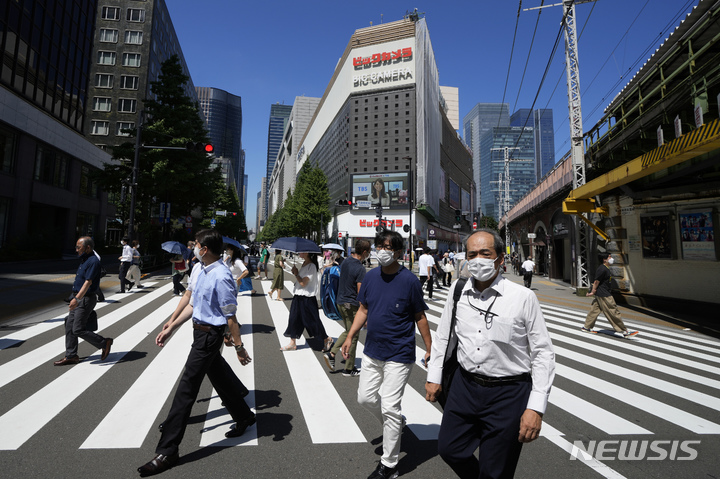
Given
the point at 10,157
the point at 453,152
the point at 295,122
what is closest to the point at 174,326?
the point at 10,157

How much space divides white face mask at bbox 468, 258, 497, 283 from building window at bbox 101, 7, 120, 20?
6019 centimetres

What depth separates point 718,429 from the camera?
3688 millimetres

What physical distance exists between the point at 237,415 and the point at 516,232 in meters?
36.5

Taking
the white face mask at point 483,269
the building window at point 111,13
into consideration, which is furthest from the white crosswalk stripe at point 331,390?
the building window at point 111,13

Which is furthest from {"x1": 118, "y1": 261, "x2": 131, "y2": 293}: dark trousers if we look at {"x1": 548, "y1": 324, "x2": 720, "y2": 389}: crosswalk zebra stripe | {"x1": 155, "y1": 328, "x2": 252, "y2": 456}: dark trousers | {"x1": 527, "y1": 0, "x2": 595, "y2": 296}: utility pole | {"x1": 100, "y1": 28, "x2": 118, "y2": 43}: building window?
{"x1": 100, "y1": 28, "x2": 118, "y2": 43}: building window

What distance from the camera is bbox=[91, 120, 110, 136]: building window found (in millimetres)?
44500

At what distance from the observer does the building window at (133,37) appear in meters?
45.5

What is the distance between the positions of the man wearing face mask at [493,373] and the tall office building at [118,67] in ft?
171

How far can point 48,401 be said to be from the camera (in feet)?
12.9

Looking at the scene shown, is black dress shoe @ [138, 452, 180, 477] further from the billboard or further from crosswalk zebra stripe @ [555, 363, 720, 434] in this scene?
the billboard

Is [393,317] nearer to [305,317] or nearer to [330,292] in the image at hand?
[330,292]

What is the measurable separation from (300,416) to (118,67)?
55.6 m

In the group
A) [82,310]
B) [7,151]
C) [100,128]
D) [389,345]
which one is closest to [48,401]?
[82,310]

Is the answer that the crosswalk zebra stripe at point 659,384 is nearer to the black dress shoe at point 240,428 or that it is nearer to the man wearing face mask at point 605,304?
the man wearing face mask at point 605,304
